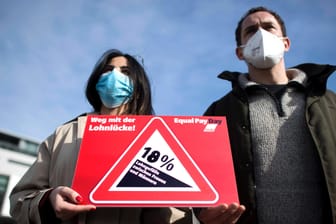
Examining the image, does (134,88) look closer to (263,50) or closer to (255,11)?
(263,50)

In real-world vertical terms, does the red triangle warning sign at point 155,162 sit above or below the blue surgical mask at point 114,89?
below

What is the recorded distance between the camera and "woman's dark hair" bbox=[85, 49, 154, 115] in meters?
2.08

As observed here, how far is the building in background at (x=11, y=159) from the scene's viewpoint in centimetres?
2796

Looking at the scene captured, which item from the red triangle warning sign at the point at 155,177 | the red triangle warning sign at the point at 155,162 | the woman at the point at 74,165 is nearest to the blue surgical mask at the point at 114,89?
the woman at the point at 74,165

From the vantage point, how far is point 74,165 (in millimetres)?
1553

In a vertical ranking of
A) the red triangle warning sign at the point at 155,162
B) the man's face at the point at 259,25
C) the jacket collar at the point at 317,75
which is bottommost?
the red triangle warning sign at the point at 155,162

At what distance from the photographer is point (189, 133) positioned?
147 centimetres

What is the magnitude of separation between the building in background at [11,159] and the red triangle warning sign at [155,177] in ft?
104

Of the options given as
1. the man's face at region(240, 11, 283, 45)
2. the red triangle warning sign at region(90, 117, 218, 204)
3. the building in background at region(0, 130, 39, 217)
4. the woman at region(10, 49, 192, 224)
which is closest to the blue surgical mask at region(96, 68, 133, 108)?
the woman at region(10, 49, 192, 224)

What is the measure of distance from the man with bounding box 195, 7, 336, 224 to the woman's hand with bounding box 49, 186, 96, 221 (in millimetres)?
626

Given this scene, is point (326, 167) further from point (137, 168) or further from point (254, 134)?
point (137, 168)

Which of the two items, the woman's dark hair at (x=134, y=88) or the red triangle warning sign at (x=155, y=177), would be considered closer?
the red triangle warning sign at (x=155, y=177)

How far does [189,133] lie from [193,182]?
0.96ft

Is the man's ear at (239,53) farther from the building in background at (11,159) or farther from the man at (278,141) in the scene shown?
the building in background at (11,159)
